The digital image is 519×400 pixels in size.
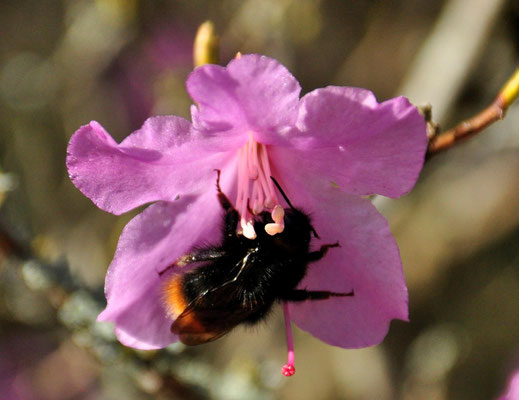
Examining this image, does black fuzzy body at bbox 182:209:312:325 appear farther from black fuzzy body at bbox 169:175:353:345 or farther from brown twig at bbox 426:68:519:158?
brown twig at bbox 426:68:519:158

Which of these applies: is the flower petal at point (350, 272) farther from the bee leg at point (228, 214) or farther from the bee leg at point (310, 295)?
the bee leg at point (228, 214)

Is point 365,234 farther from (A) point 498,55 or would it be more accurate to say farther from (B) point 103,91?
(B) point 103,91

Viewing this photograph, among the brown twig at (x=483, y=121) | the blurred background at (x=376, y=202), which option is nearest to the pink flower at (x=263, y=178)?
the brown twig at (x=483, y=121)

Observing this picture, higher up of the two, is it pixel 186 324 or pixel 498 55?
pixel 498 55

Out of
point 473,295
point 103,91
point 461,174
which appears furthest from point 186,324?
point 473,295

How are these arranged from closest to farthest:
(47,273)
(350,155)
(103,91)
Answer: (350,155) < (47,273) < (103,91)
